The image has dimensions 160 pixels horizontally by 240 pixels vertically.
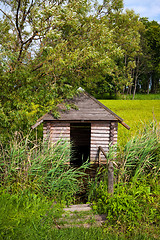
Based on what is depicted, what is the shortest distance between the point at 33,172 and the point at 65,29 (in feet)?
19.8

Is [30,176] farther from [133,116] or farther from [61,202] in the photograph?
[133,116]

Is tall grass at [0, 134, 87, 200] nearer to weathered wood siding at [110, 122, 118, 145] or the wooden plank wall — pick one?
the wooden plank wall

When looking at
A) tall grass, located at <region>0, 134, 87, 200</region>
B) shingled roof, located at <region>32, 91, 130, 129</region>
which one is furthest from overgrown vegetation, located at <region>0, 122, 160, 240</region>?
shingled roof, located at <region>32, 91, 130, 129</region>

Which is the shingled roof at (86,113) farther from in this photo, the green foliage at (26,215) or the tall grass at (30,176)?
the green foliage at (26,215)

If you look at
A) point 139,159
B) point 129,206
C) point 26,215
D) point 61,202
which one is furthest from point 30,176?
point 139,159

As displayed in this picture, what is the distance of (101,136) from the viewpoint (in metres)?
11.1

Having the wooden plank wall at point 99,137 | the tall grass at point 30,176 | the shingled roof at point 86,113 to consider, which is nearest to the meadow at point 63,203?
the tall grass at point 30,176

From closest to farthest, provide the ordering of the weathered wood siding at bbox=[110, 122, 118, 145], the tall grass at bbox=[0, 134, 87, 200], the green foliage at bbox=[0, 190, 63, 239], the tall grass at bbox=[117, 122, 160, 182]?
1. the green foliage at bbox=[0, 190, 63, 239]
2. the tall grass at bbox=[0, 134, 87, 200]
3. the tall grass at bbox=[117, 122, 160, 182]
4. the weathered wood siding at bbox=[110, 122, 118, 145]

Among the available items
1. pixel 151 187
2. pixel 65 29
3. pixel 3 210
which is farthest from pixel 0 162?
pixel 65 29

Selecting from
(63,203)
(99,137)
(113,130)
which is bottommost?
(63,203)

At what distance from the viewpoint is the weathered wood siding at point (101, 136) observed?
428 inches

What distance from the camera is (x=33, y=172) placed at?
680cm

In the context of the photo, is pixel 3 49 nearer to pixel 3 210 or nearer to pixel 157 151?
pixel 3 210

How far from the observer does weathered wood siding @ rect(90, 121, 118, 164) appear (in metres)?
10.9
